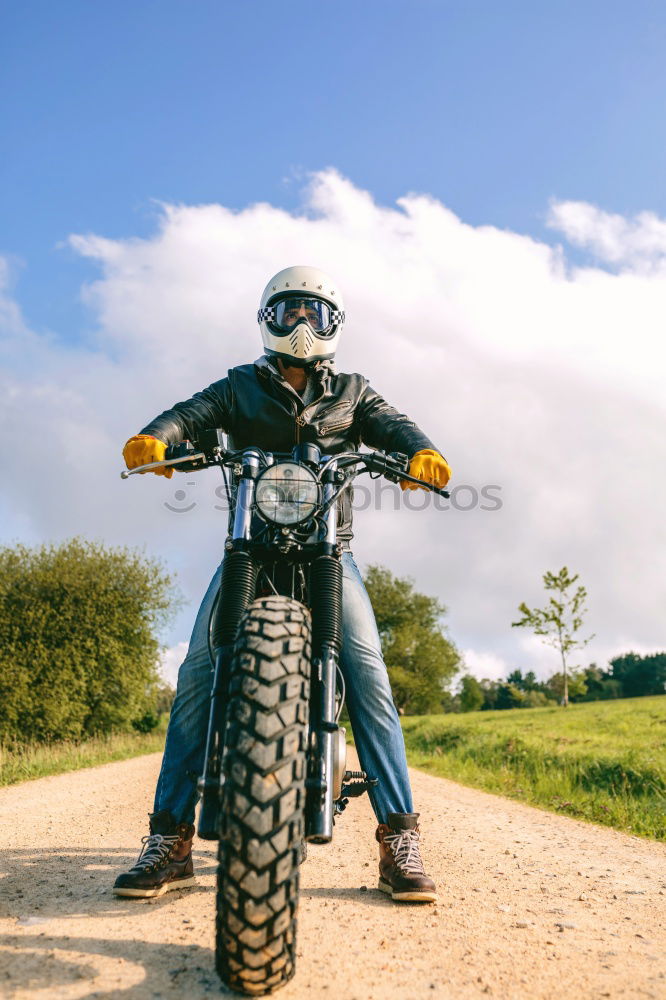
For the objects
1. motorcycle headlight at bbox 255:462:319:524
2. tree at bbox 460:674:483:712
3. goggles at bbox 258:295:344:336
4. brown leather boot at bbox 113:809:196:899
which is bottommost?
tree at bbox 460:674:483:712

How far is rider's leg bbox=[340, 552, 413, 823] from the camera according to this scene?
317cm

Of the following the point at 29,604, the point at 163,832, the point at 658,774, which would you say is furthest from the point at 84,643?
the point at 163,832

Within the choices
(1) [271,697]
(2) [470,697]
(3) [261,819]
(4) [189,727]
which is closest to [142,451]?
(4) [189,727]

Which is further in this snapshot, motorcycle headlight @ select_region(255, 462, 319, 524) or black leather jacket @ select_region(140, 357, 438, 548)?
black leather jacket @ select_region(140, 357, 438, 548)

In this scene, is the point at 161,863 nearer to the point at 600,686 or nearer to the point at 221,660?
the point at 221,660

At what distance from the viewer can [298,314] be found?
11.4 ft

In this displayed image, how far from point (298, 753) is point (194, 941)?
925 millimetres

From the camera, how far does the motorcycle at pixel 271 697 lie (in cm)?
189

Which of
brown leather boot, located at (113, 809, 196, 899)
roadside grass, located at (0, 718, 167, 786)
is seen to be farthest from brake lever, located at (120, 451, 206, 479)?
roadside grass, located at (0, 718, 167, 786)

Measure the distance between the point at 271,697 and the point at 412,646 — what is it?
6264 centimetres

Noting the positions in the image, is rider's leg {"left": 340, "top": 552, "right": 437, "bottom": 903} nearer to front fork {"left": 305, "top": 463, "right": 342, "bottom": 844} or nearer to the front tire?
front fork {"left": 305, "top": 463, "right": 342, "bottom": 844}

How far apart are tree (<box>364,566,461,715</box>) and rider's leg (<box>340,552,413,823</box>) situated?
185 feet

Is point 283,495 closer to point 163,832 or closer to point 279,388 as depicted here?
point 279,388

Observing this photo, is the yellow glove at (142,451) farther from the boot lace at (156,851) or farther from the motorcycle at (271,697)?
the boot lace at (156,851)
